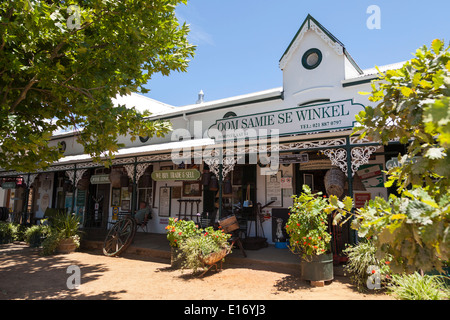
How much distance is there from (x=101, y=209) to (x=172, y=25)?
35.9 ft

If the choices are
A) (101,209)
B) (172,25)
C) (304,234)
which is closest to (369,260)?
(304,234)

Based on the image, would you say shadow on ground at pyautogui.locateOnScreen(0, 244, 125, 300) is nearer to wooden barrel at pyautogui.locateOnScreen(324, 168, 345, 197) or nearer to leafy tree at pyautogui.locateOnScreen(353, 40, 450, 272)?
leafy tree at pyautogui.locateOnScreen(353, 40, 450, 272)

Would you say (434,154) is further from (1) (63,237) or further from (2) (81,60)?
(1) (63,237)

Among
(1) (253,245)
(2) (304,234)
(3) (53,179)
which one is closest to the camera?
(2) (304,234)

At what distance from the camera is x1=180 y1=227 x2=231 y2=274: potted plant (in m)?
6.36

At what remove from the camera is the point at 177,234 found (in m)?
7.06

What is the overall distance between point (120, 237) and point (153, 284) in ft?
14.0

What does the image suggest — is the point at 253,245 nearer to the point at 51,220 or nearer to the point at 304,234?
the point at 304,234

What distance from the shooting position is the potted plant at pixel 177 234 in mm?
7078

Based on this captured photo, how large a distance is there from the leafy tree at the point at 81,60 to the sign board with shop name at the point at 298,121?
220cm

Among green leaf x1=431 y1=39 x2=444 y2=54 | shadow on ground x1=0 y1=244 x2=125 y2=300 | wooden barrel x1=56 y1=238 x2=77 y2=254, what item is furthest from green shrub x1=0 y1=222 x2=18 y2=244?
green leaf x1=431 y1=39 x2=444 y2=54

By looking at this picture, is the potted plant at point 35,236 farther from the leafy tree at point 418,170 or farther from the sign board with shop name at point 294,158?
the leafy tree at point 418,170

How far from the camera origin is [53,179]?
54.6 feet
